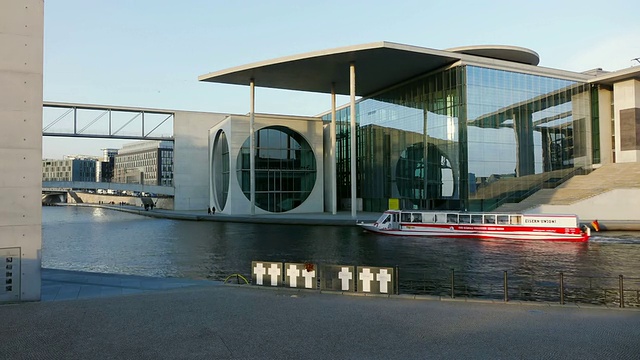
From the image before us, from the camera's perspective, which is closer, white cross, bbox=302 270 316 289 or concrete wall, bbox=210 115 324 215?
white cross, bbox=302 270 316 289

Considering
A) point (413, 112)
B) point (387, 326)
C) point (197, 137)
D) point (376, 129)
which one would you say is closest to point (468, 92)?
point (413, 112)

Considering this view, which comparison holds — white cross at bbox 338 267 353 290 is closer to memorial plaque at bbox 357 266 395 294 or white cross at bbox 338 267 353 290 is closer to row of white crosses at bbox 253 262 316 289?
memorial plaque at bbox 357 266 395 294

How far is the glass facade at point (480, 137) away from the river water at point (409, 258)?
13.5m

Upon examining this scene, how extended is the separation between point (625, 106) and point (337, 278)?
5609 cm

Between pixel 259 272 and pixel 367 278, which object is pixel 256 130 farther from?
pixel 367 278

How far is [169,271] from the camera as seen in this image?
2095 cm

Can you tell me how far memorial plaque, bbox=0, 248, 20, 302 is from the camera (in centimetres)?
1184

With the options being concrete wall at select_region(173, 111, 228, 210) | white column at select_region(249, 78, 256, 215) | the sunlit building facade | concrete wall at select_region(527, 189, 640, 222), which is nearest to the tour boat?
concrete wall at select_region(527, 189, 640, 222)

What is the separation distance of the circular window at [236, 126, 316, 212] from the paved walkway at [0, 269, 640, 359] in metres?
47.3

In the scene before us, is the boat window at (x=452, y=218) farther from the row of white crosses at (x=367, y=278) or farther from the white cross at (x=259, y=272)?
the white cross at (x=259, y=272)

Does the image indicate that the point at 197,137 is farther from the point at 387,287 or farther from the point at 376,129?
the point at 387,287

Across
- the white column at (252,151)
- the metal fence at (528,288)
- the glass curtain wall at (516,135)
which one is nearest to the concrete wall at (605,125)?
the glass curtain wall at (516,135)

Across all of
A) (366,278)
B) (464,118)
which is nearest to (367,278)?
(366,278)

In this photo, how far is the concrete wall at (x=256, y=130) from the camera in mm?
60062
